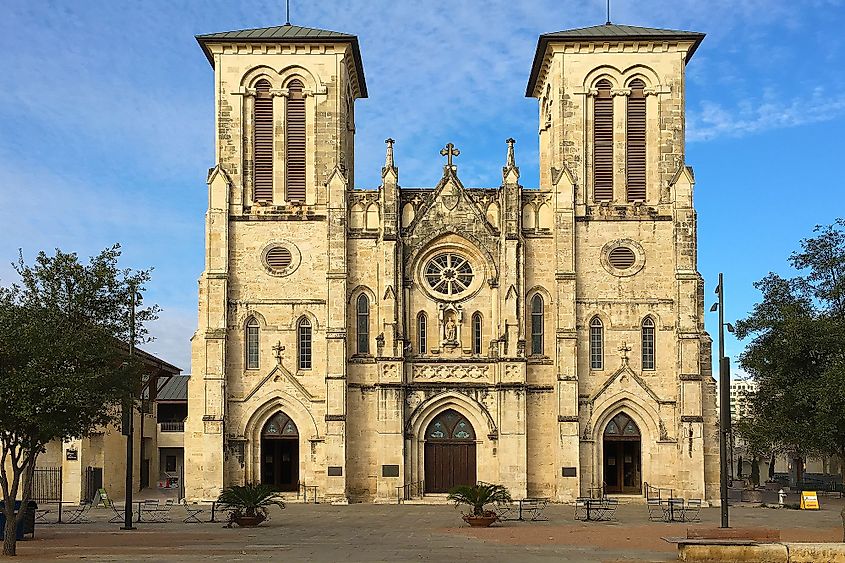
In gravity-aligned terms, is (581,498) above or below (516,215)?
below

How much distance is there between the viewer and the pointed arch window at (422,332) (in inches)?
1821

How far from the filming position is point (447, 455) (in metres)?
45.8

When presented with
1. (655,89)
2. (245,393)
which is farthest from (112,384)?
(655,89)

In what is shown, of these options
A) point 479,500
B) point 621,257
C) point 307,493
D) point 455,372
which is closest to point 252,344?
point 307,493

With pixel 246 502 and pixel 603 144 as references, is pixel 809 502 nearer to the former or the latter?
pixel 603 144

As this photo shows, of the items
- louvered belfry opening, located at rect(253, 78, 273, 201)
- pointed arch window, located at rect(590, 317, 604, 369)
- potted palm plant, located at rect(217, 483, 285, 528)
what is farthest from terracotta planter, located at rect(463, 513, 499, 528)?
louvered belfry opening, located at rect(253, 78, 273, 201)

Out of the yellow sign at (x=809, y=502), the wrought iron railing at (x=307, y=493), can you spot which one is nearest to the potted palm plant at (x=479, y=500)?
the wrought iron railing at (x=307, y=493)

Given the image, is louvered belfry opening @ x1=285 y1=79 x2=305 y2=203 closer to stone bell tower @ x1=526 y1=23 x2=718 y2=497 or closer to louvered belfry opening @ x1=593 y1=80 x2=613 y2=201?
stone bell tower @ x1=526 y1=23 x2=718 y2=497

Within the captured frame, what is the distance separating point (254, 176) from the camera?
4716cm

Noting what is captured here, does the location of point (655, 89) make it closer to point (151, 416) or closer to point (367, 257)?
point (367, 257)

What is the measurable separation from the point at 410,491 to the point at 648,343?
11.5m

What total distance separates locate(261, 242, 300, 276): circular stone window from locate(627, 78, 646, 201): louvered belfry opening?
1431cm

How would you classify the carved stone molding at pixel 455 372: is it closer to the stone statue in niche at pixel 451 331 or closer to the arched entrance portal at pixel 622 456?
the stone statue in niche at pixel 451 331

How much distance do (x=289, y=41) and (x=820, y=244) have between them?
23792mm
